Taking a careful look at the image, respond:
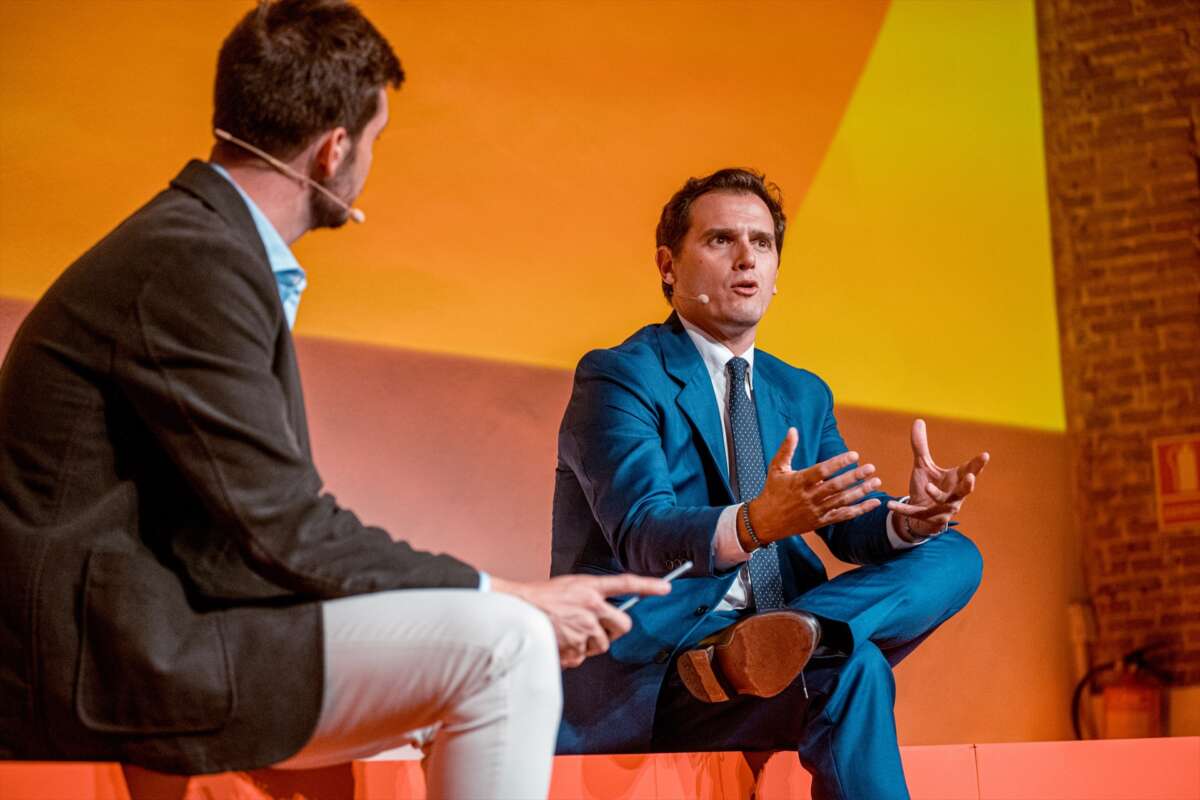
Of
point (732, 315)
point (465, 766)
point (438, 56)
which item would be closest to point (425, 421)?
point (438, 56)

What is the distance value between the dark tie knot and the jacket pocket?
127 centimetres

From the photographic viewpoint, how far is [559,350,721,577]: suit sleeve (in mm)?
1837

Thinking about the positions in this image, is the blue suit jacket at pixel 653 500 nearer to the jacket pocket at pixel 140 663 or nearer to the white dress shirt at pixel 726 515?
the white dress shirt at pixel 726 515

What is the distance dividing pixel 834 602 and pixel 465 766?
0.84 metres

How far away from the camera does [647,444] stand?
6.56 ft

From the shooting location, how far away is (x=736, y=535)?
5.90 ft

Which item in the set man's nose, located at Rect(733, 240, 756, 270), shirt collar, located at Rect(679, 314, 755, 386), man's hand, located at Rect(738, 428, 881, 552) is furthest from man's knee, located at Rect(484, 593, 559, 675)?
man's nose, located at Rect(733, 240, 756, 270)

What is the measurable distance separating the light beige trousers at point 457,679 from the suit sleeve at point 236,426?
4 centimetres

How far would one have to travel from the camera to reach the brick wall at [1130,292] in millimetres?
4477

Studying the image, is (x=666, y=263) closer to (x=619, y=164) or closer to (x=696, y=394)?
(x=696, y=394)

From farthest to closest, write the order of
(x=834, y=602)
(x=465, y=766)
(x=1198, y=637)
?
(x=1198, y=637) → (x=834, y=602) → (x=465, y=766)

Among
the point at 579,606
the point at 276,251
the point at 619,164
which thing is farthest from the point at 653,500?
the point at 619,164

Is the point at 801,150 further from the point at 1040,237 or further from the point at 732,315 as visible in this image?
the point at 732,315

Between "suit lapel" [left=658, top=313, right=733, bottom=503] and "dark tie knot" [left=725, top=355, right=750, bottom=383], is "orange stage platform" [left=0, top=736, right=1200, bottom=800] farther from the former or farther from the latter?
"dark tie knot" [left=725, top=355, right=750, bottom=383]
